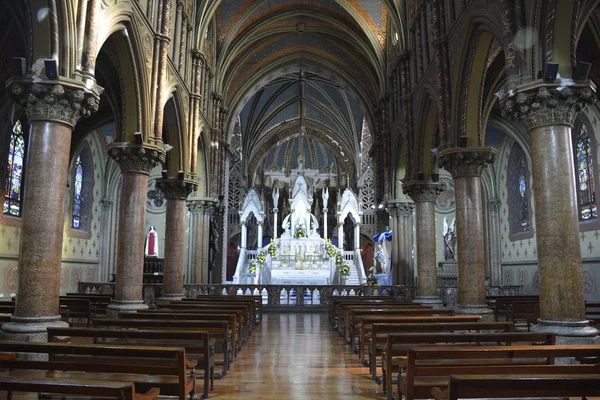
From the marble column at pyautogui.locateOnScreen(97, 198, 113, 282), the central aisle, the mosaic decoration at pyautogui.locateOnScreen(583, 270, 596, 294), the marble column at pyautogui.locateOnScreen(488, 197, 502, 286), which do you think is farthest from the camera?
the marble column at pyautogui.locateOnScreen(97, 198, 113, 282)

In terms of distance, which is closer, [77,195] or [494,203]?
[77,195]

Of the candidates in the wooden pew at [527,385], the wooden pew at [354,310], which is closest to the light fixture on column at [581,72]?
the wooden pew at [354,310]

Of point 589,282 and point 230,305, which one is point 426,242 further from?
point 230,305

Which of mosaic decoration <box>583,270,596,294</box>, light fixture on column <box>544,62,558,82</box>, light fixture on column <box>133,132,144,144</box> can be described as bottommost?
mosaic decoration <box>583,270,596,294</box>

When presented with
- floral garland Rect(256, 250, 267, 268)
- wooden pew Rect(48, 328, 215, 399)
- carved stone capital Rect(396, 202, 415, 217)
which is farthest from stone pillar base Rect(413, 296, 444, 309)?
floral garland Rect(256, 250, 267, 268)

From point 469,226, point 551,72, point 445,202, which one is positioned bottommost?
point 469,226

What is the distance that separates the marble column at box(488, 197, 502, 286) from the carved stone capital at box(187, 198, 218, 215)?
1460 cm

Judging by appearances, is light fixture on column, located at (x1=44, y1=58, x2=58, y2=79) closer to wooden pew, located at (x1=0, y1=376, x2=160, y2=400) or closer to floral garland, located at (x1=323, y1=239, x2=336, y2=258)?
wooden pew, located at (x1=0, y1=376, x2=160, y2=400)

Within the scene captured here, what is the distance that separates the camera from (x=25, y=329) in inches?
318

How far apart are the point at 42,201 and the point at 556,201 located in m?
8.72

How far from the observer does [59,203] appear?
8703mm

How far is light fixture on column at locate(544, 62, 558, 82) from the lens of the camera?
8.46m

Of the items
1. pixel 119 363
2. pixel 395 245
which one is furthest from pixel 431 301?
pixel 119 363

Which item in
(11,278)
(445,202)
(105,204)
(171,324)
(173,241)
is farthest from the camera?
(445,202)
